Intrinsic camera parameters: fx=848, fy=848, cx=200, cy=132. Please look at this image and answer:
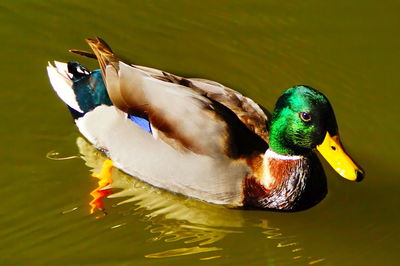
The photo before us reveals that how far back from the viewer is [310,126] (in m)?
5.83

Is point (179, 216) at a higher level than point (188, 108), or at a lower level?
lower

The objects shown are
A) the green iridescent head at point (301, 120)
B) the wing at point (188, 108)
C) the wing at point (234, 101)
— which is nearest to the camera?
the green iridescent head at point (301, 120)

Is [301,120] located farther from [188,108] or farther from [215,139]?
[188,108]

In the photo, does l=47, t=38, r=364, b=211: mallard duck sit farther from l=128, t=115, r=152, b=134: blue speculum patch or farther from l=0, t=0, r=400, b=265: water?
l=0, t=0, r=400, b=265: water

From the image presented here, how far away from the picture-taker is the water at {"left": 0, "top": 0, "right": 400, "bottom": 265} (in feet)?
19.2

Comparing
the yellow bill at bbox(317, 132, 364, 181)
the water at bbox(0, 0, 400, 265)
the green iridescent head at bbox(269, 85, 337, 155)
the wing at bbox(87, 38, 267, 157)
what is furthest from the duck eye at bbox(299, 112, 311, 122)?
the water at bbox(0, 0, 400, 265)

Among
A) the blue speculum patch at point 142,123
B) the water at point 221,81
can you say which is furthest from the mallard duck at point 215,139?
the water at point 221,81

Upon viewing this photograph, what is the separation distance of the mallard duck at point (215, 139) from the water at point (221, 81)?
0.19 meters

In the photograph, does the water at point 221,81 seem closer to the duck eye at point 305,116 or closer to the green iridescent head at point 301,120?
the green iridescent head at point 301,120

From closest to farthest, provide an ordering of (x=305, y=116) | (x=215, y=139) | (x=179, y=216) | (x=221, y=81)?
(x=305, y=116) < (x=215, y=139) < (x=179, y=216) < (x=221, y=81)

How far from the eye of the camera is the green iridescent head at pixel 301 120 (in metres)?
5.74

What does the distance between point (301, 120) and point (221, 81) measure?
5.26ft

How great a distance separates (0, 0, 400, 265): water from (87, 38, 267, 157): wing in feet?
1.83

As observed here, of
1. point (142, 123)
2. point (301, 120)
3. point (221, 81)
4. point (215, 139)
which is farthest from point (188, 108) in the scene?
point (221, 81)
